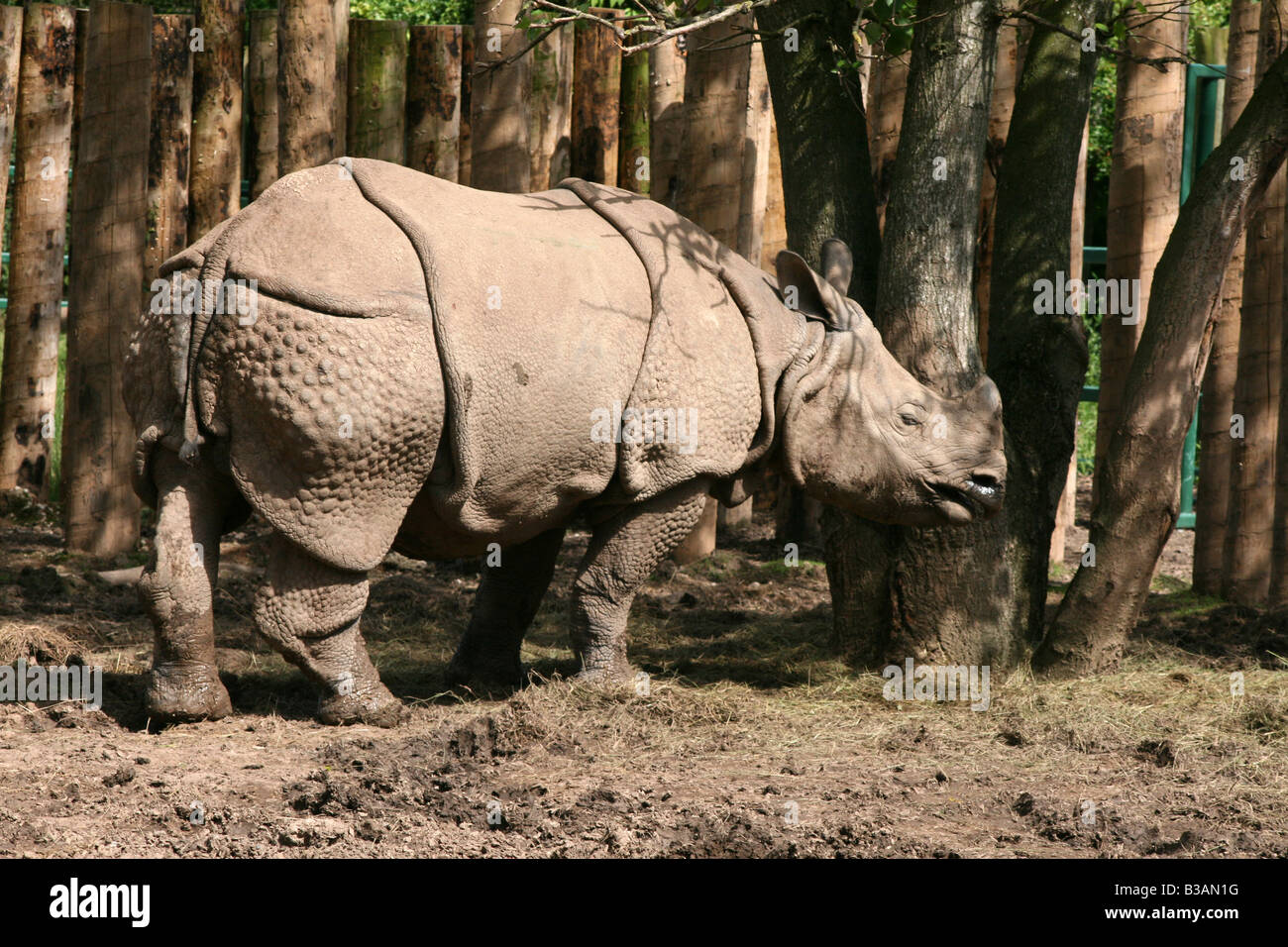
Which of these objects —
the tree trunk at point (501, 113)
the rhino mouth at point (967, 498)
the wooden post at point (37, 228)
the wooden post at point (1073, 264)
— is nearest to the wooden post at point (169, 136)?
the wooden post at point (37, 228)

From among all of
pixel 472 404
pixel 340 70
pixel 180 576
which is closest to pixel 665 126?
pixel 340 70

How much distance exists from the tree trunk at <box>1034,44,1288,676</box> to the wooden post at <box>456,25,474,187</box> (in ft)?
13.9

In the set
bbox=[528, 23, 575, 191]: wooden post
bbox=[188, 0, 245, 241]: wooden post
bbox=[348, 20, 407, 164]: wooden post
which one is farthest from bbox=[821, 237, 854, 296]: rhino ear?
bbox=[188, 0, 245, 241]: wooden post

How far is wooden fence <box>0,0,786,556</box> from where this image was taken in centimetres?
847

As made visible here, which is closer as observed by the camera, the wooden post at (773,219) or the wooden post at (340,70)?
the wooden post at (340,70)

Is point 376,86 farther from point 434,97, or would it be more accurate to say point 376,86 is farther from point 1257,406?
point 1257,406

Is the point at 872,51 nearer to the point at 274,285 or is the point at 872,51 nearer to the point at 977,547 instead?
the point at 977,547

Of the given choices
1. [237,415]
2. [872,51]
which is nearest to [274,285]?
[237,415]

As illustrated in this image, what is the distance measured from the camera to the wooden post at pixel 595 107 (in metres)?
9.89

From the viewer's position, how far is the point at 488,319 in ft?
18.0

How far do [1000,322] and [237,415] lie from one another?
12.0 ft

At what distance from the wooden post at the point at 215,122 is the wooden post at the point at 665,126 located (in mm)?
2546

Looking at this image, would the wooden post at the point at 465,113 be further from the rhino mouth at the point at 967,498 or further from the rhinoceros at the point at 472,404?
the rhino mouth at the point at 967,498

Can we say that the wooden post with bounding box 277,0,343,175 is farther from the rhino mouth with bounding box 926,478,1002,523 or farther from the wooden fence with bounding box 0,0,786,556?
the rhino mouth with bounding box 926,478,1002,523
